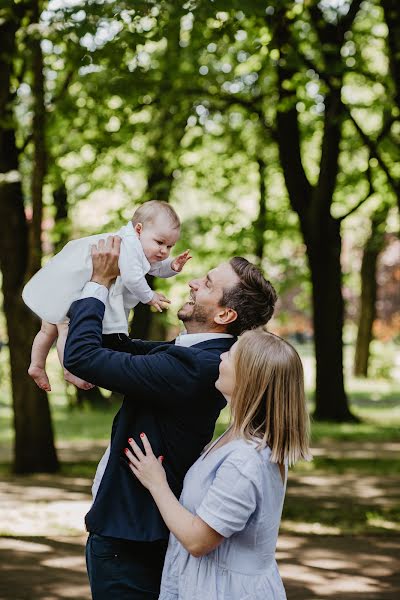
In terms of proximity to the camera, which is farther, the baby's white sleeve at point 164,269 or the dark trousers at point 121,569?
the baby's white sleeve at point 164,269

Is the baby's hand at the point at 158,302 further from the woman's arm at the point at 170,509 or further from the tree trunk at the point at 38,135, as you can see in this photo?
the tree trunk at the point at 38,135

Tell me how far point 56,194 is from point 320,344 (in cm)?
678

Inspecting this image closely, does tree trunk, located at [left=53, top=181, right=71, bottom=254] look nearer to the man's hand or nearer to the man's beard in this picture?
the man's hand

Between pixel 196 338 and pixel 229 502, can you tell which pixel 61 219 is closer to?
pixel 196 338

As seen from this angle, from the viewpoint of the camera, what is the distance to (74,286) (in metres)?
3.46

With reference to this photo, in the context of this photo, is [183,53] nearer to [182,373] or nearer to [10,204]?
[10,204]

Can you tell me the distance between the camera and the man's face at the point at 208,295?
326 centimetres

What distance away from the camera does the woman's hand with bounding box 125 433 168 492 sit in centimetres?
306

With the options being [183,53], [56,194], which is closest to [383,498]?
[183,53]

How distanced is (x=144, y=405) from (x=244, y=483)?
0.50m

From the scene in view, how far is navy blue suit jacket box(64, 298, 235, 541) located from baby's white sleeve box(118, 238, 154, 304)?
31 cm

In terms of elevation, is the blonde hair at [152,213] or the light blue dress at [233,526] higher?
the blonde hair at [152,213]

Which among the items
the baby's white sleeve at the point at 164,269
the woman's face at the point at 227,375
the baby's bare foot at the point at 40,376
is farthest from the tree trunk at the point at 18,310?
the woman's face at the point at 227,375

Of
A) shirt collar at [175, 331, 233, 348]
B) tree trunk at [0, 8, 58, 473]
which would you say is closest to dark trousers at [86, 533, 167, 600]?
shirt collar at [175, 331, 233, 348]
